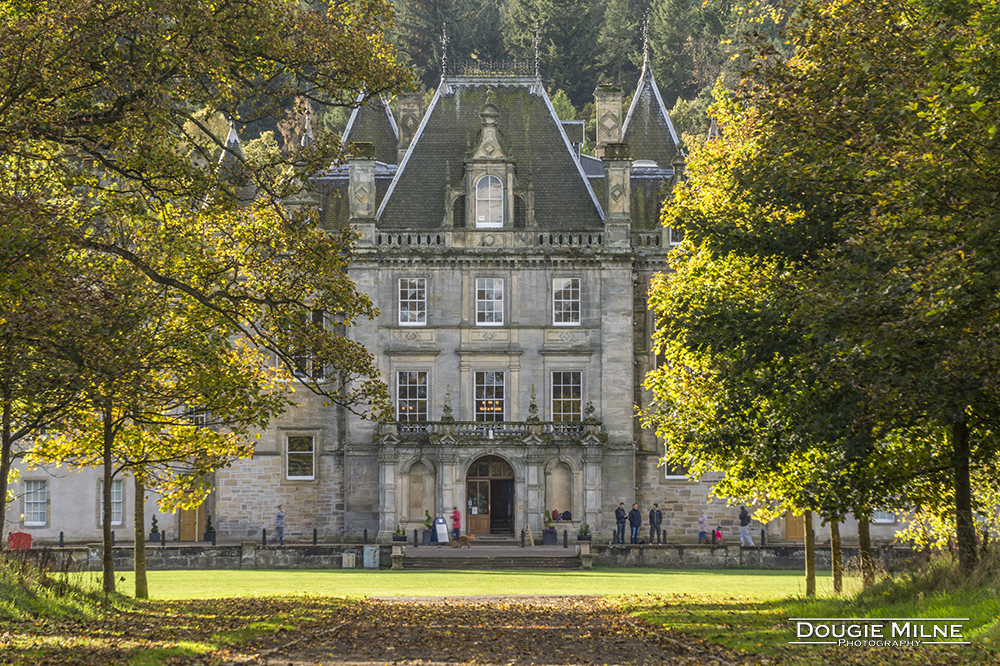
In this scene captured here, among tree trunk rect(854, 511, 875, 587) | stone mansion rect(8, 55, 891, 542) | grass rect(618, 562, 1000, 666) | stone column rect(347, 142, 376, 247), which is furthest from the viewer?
stone column rect(347, 142, 376, 247)

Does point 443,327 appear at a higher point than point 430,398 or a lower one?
higher

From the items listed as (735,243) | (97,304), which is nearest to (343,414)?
(735,243)

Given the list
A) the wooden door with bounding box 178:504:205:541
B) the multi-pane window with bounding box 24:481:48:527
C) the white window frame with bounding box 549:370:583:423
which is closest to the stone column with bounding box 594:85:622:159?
the white window frame with bounding box 549:370:583:423

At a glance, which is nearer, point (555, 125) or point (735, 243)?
point (735, 243)

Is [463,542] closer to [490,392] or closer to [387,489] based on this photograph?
[387,489]

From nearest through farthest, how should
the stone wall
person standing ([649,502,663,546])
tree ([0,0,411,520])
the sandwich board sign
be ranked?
tree ([0,0,411,520]) → the stone wall → the sandwich board sign → person standing ([649,502,663,546])

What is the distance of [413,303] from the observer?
4584 cm

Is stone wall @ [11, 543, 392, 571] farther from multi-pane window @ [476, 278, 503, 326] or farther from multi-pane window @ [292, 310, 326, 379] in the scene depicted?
multi-pane window @ [292, 310, 326, 379]

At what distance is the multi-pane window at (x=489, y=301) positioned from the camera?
4584 cm

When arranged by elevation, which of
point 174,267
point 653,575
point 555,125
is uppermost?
point 555,125

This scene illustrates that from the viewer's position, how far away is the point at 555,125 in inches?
1918

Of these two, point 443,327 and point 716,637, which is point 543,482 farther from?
point 716,637

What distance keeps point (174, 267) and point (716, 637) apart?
1118 centimetres

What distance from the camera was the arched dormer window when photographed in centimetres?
4591
